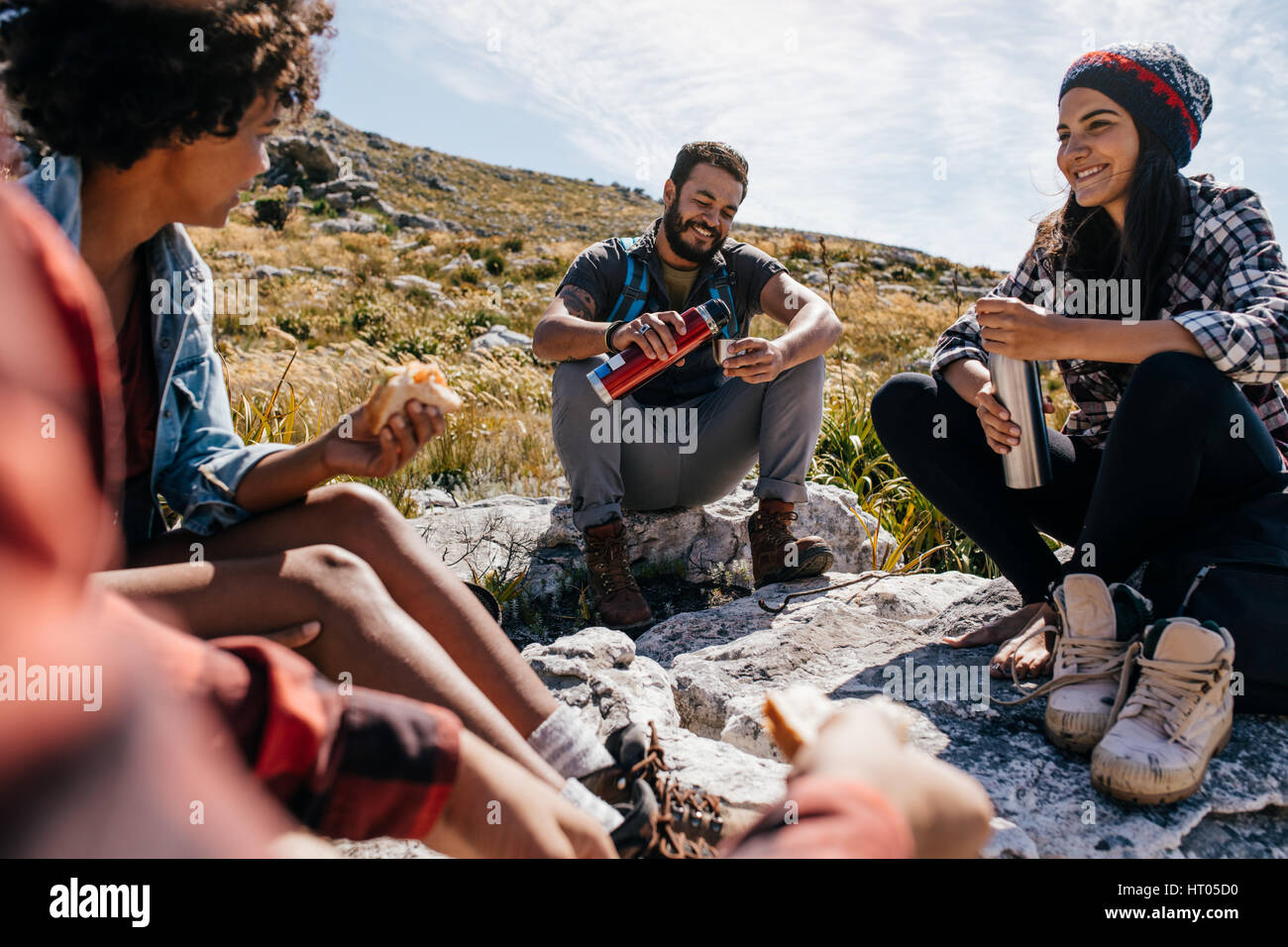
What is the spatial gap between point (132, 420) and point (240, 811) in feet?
4.74

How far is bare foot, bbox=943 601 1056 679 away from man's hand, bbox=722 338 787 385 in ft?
4.05

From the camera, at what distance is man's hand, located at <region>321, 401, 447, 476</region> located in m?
Answer: 1.92

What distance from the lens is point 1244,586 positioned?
2.25 metres

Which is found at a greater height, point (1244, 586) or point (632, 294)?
point (632, 294)

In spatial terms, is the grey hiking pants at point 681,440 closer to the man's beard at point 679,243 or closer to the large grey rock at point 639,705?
the man's beard at point 679,243

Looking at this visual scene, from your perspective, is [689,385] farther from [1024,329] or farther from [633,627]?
[1024,329]

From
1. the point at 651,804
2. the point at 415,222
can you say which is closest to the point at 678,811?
the point at 651,804

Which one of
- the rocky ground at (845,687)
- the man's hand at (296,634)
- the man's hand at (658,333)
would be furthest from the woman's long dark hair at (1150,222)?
the man's hand at (296,634)

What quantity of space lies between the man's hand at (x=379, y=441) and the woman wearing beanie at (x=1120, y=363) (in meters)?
1.63

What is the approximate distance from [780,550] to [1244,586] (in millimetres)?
1804

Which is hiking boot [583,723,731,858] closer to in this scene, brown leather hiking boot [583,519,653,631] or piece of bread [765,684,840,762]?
piece of bread [765,684,840,762]
